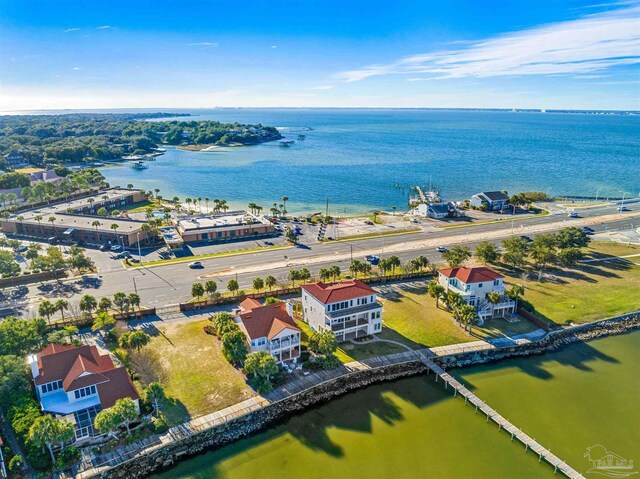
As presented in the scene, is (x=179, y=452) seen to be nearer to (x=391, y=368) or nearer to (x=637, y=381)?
(x=391, y=368)

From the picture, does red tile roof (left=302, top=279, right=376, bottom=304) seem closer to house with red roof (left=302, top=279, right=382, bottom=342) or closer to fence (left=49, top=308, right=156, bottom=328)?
house with red roof (left=302, top=279, right=382, bottom=342)

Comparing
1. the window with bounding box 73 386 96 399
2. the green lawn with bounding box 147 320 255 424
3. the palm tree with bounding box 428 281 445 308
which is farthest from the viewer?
the palm tree with bounding box 428 281 445 308

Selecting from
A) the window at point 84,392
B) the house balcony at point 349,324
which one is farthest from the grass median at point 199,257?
the window at point 84,392

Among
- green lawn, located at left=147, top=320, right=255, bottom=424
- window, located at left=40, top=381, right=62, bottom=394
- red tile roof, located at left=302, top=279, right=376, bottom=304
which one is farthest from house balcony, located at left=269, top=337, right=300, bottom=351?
window, located at left=40, top=381, right=62, bottom=394

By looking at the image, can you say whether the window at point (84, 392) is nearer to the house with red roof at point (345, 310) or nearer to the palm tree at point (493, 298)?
the house with red roof at point (345, 310)

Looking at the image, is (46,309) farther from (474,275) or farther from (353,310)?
(474,275)

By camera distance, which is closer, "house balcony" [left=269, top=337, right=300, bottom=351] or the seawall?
the seawall
